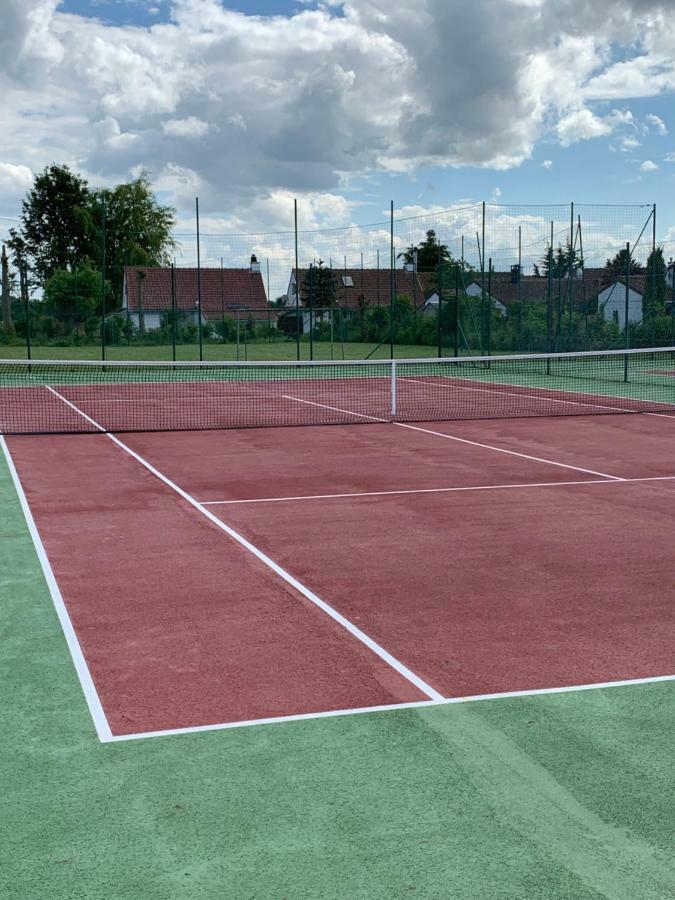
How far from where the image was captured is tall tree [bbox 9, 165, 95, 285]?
241 ft

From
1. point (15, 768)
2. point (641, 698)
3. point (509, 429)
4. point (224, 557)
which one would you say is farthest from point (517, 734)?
point (509, 429)

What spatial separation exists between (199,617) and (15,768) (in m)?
2.30

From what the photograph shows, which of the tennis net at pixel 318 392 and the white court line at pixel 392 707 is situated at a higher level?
the tennis net at pixel 318 392

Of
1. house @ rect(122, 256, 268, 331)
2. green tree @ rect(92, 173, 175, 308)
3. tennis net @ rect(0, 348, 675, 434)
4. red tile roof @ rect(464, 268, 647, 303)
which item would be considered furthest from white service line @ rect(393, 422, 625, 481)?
green tree @ rect(92, 173, 175, 308)

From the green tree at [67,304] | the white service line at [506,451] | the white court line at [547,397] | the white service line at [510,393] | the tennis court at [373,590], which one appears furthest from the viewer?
the green tree at [67,304]

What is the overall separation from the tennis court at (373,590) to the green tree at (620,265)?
14.4 m

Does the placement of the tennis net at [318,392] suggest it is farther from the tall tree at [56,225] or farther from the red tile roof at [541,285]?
the tall tree at [56,225]

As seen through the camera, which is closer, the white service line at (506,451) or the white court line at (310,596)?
the white court line at (310,596)

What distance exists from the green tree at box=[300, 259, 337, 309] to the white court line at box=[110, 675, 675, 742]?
32195mm

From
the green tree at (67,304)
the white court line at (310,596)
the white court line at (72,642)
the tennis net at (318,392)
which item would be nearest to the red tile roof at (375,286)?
the green tree at (67,304)

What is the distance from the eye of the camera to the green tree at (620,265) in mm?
29797

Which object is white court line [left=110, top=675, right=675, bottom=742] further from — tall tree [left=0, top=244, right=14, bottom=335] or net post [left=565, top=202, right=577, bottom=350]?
tall tree [left=0, top=244, right=14, bottom=335]

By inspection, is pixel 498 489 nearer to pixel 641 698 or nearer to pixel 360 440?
pixel 360 440

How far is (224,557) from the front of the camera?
8266 mm
